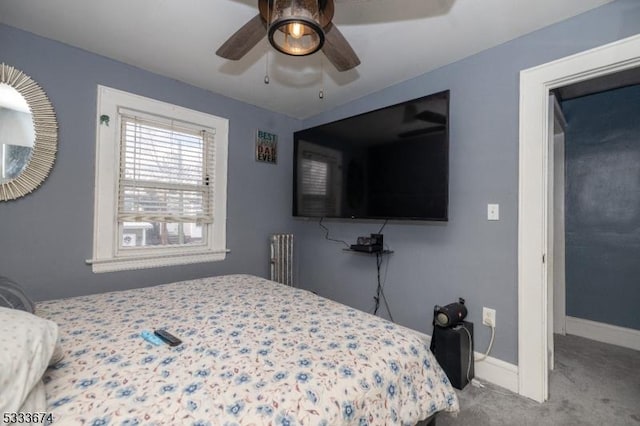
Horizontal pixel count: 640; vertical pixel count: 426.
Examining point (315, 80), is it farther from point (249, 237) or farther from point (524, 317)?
point (524, 317)

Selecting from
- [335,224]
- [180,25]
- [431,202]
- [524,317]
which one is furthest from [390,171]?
[180,25]

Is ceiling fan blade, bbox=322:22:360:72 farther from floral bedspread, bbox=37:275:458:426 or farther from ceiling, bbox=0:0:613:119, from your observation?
floral bedspread, bbox=37:275:458:426

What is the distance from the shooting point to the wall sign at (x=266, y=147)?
3.18 meters

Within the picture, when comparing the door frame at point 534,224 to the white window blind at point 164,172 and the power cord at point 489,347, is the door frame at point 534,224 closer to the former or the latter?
the power cord at point 489,347

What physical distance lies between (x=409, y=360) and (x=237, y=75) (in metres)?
2.48

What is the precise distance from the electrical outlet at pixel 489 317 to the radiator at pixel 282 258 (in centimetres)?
199

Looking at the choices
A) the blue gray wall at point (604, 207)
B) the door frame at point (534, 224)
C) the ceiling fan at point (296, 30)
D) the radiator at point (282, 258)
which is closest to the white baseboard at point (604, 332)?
the blue gray wall at point (604, 207)

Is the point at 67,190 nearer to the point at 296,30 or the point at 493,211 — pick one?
the point at 296,30

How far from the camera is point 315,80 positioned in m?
2.58

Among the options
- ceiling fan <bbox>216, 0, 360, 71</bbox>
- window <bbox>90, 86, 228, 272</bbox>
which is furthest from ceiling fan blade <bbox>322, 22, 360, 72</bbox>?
window <bbox>90, 86, 228, 272</bbox>

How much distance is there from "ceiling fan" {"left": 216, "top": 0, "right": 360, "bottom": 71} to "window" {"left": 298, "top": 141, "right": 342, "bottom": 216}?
1214 mm

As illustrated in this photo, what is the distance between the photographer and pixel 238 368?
102 cm

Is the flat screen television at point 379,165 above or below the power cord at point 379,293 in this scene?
above

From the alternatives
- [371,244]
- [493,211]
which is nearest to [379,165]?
[371,244]
